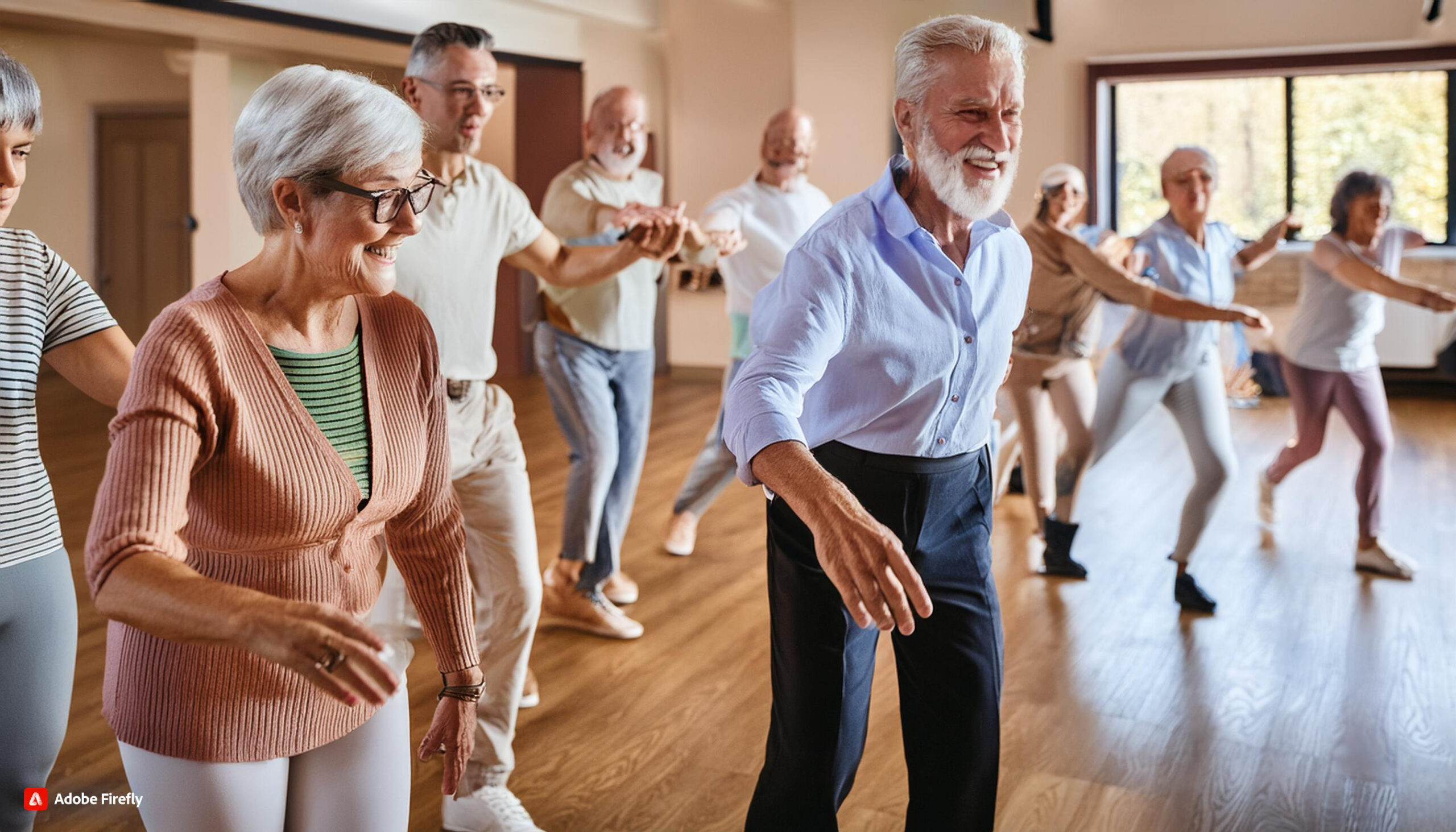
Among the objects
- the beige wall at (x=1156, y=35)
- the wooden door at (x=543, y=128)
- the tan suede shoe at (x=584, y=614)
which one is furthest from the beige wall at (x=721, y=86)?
the tan suede shoe at (x=584, y=614)

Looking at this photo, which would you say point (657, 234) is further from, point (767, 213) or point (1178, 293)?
point (1178, 293)

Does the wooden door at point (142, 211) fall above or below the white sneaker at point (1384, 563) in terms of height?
above

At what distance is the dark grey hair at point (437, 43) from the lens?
9.54 feet

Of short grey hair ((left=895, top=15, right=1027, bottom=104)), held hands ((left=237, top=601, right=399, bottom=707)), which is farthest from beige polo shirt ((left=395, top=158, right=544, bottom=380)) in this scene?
held hands ((left=237, top=601, right=399, bottom=707))

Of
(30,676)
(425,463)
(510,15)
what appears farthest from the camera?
(510,15)

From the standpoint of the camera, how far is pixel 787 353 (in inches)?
70.6

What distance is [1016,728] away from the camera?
3.43m

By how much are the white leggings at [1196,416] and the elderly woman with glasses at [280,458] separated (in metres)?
3.40

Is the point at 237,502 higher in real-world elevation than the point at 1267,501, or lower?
higher

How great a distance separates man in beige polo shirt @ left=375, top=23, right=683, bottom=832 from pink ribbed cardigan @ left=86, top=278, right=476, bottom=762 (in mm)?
1038

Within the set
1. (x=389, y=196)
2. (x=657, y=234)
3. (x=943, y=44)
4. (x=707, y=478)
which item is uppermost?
(x=943, y=44)

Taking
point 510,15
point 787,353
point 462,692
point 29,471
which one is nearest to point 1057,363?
point 787,353

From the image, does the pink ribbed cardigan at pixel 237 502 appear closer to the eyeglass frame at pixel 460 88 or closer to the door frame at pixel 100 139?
the eyeglass frame at pixel 460 88

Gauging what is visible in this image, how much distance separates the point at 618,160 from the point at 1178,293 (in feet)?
6.44
